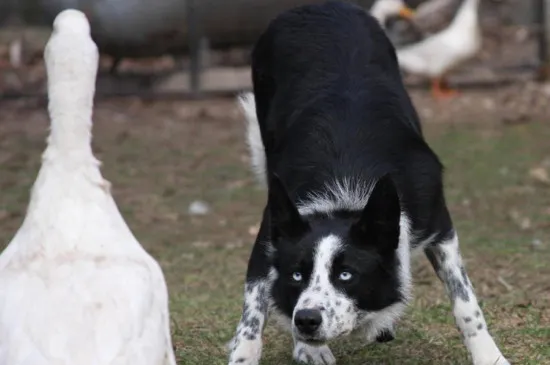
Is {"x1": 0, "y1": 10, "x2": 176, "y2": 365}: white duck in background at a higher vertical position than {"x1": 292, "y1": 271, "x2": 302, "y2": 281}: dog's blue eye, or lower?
higher

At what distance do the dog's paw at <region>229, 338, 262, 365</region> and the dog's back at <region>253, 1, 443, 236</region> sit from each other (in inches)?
24.8

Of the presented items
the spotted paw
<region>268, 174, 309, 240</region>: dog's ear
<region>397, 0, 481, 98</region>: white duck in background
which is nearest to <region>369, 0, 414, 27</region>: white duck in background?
<region>397, 0, 481, 98</region>: white duck in background

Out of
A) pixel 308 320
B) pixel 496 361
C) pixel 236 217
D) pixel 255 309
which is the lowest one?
pixel 236 217

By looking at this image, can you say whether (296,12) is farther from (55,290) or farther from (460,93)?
(460,93)

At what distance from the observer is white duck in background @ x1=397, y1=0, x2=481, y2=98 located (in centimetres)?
1434

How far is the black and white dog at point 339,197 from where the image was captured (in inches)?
198

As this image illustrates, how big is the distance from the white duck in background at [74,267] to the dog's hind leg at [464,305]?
156 centimetres

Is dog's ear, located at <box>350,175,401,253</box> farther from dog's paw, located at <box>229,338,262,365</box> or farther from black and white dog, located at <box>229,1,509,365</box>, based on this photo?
dog's paw, located at <box>229,338,262,365</box>

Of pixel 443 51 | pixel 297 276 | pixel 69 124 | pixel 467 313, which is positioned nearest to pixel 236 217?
pixel 467 313

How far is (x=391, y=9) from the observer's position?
14609mm

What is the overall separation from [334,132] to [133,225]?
11.5ft

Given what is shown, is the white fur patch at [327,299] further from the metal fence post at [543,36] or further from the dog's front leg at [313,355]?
the metal fence post at [543,36]

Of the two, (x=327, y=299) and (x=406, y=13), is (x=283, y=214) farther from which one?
(x=406, y=13)

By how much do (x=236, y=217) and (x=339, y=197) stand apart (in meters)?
3.70
